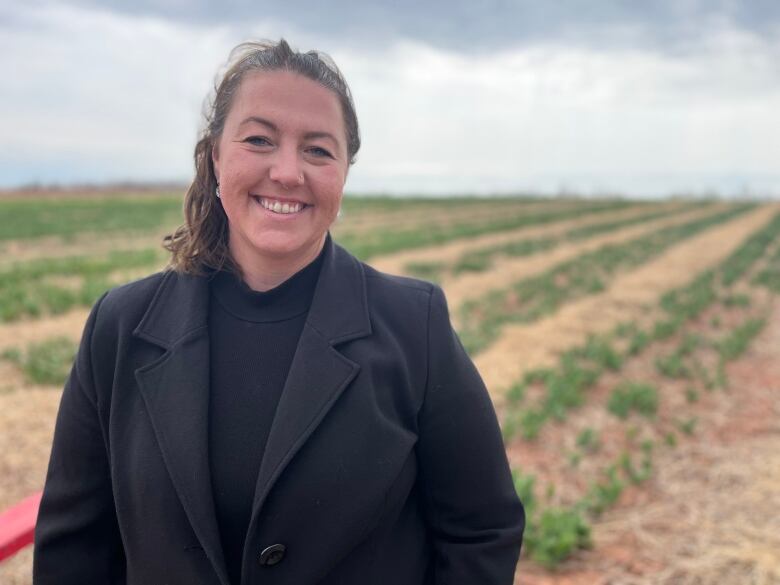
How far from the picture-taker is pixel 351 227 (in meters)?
24.1

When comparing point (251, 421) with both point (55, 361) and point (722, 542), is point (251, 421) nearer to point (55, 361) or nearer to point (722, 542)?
point (722, 542)

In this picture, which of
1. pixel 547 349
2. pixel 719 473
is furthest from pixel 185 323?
pixel 547 349

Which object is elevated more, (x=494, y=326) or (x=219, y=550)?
(x=219, y=550)

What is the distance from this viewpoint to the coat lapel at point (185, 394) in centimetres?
147

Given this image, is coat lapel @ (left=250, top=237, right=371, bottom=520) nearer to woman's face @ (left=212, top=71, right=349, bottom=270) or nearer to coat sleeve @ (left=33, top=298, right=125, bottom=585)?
woman's face @ (left=212, top=71, right=349, bottom=270)

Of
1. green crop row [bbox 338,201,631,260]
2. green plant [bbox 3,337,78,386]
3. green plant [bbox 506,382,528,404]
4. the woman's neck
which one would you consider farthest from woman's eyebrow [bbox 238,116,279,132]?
green crop row [bbox 338,201,631,260]

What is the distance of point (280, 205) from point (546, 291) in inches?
379

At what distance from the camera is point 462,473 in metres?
1.62

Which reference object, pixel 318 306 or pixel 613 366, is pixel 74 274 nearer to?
pixel 613 366

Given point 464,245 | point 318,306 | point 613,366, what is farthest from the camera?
point 464,245

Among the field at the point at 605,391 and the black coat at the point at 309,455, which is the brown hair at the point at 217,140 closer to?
the black coat at the point at 309,455

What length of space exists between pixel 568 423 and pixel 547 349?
217cm

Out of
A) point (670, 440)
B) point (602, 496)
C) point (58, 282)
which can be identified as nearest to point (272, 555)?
point (602, 496)

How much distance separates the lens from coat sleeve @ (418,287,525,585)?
Result: 1593 millimetres
